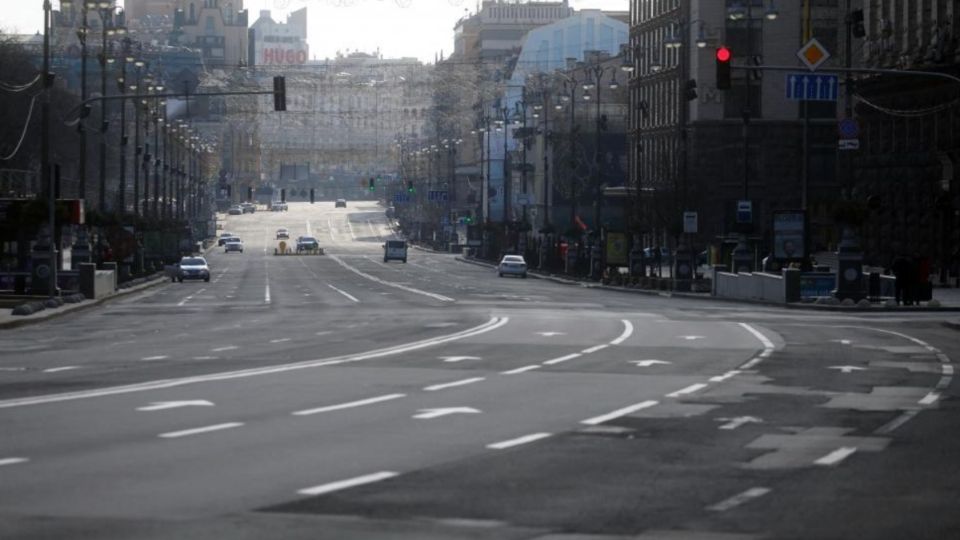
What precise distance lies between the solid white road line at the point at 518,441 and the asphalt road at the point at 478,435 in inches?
2.9

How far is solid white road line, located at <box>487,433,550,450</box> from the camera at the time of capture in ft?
56.5

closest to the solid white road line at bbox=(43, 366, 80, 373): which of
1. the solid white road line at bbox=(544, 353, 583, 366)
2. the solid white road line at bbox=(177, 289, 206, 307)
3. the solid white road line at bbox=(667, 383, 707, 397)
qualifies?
the solid white road line at bbox=(544, 353, 583, 366)

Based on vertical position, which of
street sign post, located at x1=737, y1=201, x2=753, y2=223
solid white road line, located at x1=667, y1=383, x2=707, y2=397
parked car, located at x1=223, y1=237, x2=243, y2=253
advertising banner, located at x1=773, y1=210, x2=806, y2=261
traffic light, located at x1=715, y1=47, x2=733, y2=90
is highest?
traffic light, located at x1=715, y1=47, x2=733, y2=90

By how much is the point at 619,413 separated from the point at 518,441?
10.9 ft

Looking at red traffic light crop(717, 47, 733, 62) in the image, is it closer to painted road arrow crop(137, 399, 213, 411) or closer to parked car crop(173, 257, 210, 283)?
painted road arrow crop(137, 399, 213, 411)

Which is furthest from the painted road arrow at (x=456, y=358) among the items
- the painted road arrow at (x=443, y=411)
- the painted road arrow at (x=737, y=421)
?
the painted road arrow at (x=737, y=421)

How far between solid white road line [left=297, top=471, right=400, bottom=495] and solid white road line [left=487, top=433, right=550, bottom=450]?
233 centimetres

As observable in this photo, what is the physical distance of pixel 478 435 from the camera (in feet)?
59.6

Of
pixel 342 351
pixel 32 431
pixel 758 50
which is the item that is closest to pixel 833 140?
pixel 758 50

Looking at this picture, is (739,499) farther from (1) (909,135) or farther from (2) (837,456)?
(1) (909,135)

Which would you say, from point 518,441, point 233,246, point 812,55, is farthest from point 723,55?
point 233,246

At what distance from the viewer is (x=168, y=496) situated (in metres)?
13.4

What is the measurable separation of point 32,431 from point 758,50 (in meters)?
107

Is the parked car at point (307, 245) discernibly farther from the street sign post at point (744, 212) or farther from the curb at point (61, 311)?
the street sign post at point (744, 212)
